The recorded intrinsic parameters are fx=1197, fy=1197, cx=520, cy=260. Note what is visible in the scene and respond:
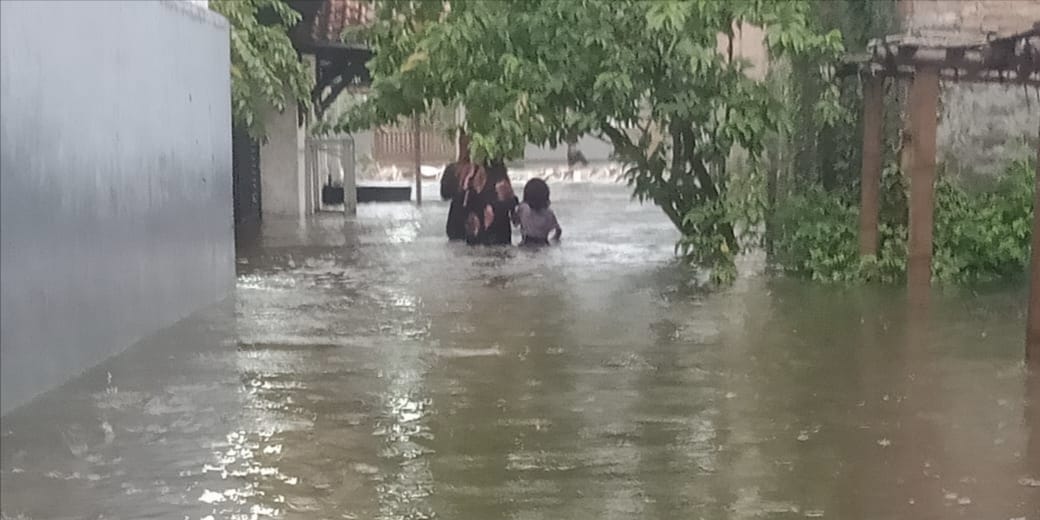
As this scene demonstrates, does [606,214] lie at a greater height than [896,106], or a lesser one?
lesser

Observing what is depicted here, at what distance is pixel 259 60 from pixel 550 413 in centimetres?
875

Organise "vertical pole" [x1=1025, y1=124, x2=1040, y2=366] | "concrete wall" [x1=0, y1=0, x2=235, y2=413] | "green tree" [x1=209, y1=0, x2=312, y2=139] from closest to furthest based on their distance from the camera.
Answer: "concrete wall" [x1=0, y1=0, x2=235, y2=413] → "vertical pole" [x1=1025, y1=124, x2=1040, y2=366] → "green tree" [x1=209, y1=0, x2=312, y2=139]

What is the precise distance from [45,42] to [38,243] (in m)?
0.90

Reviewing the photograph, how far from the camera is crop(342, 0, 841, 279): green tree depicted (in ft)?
32.2

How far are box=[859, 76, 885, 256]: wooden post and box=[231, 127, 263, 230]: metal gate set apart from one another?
9.05 metres

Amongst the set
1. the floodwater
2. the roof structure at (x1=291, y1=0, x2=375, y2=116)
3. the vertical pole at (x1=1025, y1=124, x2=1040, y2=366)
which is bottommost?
the floodwater

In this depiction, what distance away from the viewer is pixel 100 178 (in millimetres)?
6090

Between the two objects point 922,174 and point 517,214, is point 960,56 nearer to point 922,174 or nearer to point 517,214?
point 922,174

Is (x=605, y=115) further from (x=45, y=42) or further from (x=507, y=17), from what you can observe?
(x=45, y=42)

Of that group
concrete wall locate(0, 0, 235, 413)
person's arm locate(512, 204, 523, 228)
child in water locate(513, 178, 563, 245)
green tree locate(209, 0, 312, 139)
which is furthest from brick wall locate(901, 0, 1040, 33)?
green tree locate(209, 0, 312, 139)

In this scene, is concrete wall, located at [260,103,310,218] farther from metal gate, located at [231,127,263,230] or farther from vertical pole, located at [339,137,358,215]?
vertical pole, located at [339,137,358,215]

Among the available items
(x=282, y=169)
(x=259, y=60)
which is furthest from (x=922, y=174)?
(x=282, y=169)

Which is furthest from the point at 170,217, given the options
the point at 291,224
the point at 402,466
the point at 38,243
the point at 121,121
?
the point at 291,224

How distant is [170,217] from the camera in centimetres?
744
